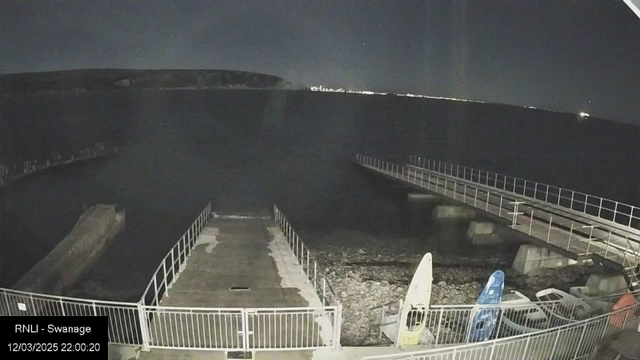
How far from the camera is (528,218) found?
5594mm

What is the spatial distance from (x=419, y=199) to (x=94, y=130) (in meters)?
4.91

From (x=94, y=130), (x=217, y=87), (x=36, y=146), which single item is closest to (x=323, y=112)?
(x=217, y=87)

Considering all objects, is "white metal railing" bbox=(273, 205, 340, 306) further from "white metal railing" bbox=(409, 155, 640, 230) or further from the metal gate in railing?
"white metal railing" bbox=(409, 155, 640, 230)

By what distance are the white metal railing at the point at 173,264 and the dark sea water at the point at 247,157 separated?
0.68 ft

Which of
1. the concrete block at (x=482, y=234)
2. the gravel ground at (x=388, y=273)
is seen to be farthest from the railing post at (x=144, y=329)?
the concrete block at (x=482, y=234)

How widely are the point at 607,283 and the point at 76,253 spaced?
17.6 feet

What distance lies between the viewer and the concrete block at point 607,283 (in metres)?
3.89

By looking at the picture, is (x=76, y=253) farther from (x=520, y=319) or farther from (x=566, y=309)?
(x=566, y=309)

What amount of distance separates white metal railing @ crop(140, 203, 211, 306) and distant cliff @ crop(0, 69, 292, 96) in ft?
5.01

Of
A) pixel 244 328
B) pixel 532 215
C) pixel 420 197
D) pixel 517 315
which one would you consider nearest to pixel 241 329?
pixel 244 328

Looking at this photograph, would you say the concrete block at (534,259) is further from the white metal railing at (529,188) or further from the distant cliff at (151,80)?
the distant cliff at (151,80)

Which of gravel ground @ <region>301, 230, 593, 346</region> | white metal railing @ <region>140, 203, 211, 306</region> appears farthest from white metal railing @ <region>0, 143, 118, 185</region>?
gravel ground @ <region>301, 230, 593, 346</region>

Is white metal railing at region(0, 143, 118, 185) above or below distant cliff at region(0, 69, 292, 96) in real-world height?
below

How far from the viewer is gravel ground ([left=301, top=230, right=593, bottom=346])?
3936 millimetres
